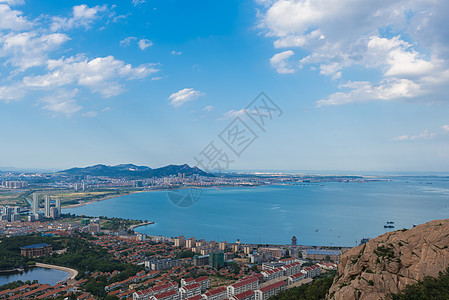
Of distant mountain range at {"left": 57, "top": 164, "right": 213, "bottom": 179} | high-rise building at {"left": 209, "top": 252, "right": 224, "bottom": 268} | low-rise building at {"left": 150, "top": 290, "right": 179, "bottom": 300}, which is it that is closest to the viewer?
low-rise building at {"left": 150, "top": 290, "right": 179, "bottom": 300}

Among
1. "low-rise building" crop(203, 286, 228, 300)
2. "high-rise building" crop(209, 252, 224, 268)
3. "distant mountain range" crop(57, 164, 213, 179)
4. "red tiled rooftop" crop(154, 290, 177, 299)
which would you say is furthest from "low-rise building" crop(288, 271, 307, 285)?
"distant mountain range" crop(57, 164, 213, 179)

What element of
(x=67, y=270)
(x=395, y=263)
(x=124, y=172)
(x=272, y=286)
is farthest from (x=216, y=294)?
(x=124, y=172)

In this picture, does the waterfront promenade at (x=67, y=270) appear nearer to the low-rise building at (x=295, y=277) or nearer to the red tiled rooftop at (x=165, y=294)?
the red tiled rooftop at (x=165, y=294)

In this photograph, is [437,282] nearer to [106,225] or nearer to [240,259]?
[240,259]

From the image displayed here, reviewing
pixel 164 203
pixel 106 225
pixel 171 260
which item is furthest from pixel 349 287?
pixel 164 203

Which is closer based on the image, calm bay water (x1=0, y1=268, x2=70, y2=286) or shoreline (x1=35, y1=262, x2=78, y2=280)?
calm bay water (x1=0, y1=268, x2=70, y2=286)

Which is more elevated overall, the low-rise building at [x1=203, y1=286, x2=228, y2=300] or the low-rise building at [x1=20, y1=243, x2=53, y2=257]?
the low-rise building at [x1=203, y1=286, x2=228, y2=300]

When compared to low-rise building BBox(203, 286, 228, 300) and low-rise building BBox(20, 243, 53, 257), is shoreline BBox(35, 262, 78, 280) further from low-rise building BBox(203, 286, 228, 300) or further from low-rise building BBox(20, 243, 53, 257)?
low-rise building BBox(203, 286, 228, 300)
